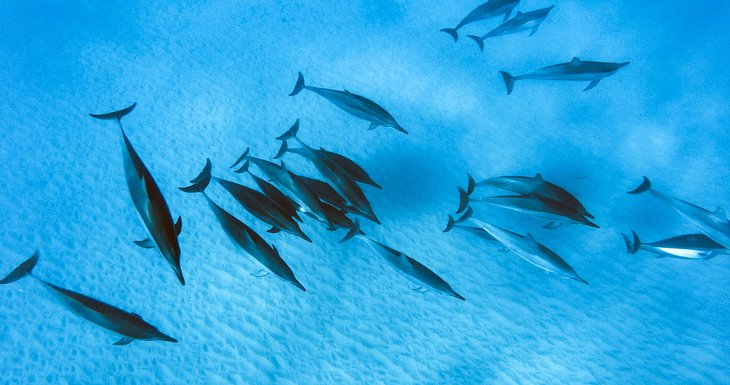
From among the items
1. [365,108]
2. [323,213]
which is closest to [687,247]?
[365,108]

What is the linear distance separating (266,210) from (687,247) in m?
2.85

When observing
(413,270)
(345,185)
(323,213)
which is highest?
(345,185)

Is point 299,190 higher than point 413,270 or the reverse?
higher

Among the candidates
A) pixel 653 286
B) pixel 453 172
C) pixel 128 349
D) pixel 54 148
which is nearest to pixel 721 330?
pixel 653 286

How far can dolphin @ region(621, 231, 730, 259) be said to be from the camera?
2.63 m

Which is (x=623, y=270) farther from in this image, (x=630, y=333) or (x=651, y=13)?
(x=651, y=13)

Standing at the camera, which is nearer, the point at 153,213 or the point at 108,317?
the point at 153,213

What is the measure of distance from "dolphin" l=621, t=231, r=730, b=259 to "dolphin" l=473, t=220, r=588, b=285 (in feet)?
2.29

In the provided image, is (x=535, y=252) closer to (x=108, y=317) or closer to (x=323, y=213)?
(x=323, y=213)

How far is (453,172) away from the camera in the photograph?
4.14 m

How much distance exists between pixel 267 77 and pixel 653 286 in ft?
15.6

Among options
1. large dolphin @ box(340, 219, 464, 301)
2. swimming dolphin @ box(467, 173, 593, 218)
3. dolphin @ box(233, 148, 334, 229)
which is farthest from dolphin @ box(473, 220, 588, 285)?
dolphin @ box(233, 148, 334, 229)

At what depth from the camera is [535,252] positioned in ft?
7.70

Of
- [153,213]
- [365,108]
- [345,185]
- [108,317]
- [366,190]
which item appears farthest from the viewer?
[366,190]
